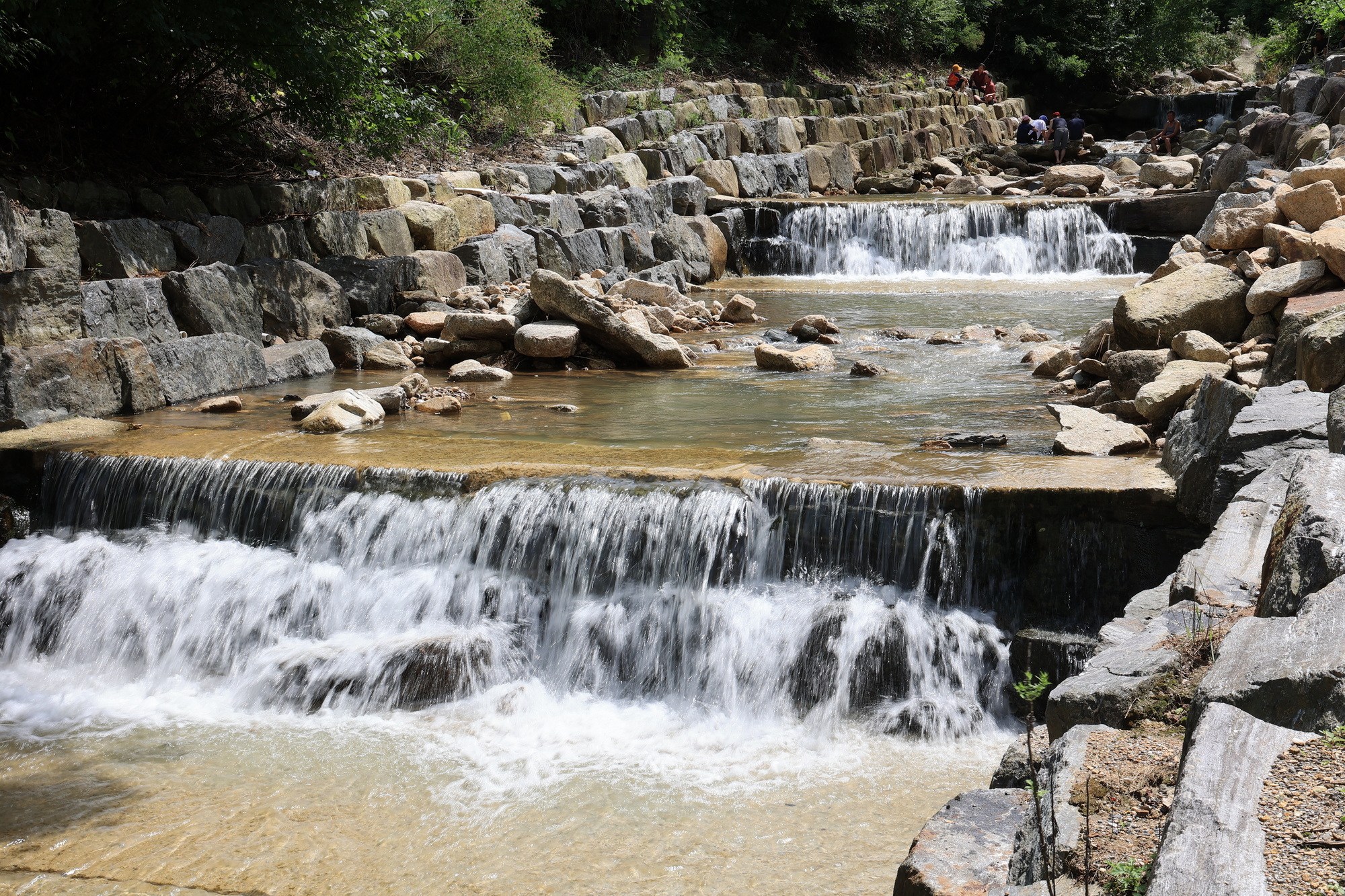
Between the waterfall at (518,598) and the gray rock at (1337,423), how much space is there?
5.51 feet

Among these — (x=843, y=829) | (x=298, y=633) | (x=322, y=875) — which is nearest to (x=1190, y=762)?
(x=843, y=829)

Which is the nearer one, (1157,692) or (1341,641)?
(1341,641)

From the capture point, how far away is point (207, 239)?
9070mm

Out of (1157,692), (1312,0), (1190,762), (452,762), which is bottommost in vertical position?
(452,762)

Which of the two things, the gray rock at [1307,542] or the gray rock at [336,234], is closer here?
the gray rock at [1307,542]

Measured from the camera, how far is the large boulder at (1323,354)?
509 cm

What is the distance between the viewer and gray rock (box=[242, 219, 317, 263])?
9492 mm

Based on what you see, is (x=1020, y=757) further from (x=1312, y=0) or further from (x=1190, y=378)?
(x=1312, y=0)

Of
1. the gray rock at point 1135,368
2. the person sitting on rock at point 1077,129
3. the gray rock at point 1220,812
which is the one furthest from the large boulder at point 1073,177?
the gray rock at point 1220,812

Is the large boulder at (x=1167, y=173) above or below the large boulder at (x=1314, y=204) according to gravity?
above

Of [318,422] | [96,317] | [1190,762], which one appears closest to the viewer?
[1190,762]

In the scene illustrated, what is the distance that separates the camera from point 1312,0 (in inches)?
683

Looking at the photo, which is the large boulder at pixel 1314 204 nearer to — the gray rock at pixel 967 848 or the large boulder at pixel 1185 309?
the large boulder at pixel 1185 309

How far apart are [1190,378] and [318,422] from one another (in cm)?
551
